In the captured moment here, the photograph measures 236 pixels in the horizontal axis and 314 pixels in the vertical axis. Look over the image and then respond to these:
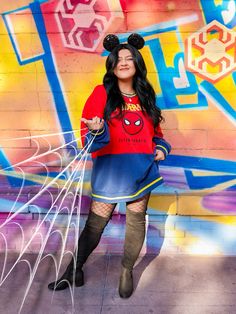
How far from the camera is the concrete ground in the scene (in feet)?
7.83

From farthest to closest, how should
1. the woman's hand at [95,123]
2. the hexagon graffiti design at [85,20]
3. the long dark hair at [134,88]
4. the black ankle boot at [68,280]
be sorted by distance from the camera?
1. the hexagon graffiti design at [85,20]
2. the black ankle boot at [68,280]
3. the long dark hair at [134,88]
4. the woman's hand at [95,123]

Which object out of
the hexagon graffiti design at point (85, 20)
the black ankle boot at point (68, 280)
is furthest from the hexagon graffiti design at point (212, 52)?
the black ankle boot at point (68, 280)

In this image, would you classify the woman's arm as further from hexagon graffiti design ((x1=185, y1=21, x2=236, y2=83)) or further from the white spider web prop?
hexagon graffiti design ((x1=185, y1=21, x2=236, y2=83))

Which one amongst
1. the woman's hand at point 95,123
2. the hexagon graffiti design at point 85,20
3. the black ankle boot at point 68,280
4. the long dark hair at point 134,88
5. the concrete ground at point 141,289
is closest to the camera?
the woman's hand at point 95,123

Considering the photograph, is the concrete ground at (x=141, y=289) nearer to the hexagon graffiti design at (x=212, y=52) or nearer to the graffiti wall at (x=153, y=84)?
the graffiti wall at (x=153, y=84)

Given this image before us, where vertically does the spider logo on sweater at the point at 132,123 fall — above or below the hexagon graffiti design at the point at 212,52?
below

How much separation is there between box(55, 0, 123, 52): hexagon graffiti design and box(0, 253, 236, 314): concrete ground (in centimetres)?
163

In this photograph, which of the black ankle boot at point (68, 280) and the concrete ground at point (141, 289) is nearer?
the concrete ground at point (141, 289)

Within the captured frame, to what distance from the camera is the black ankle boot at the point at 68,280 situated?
253cm

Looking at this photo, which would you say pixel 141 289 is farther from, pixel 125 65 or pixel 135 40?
pixel 135 40

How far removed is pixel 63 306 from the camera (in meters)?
2.39

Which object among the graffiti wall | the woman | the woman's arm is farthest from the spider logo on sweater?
the graffiti wall

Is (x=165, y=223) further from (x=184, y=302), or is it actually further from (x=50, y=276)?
(x=50, y=276)

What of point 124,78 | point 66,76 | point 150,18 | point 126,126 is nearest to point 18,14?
point 66,76
